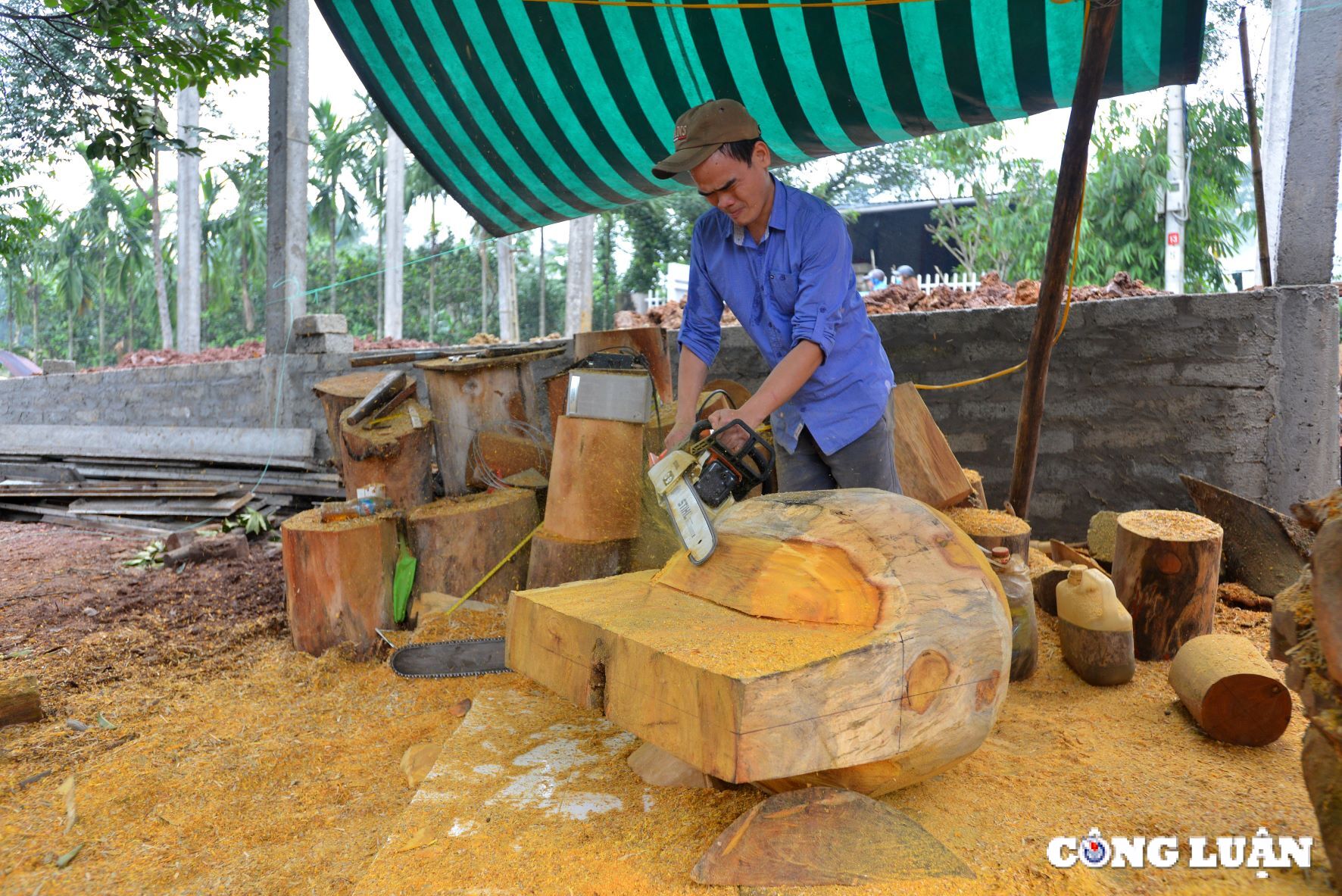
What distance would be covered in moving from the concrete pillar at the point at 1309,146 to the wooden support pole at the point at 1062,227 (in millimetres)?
1021

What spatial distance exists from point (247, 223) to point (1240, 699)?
33.1 meters

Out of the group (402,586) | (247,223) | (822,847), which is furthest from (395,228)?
(822,847)

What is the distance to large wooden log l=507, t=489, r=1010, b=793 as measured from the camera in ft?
4.71

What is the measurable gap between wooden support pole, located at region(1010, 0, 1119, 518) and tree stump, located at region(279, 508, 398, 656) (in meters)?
2.59

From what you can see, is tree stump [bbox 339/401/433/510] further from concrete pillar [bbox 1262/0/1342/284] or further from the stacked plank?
concrete pillar [bbox 1262/0/1342/284]

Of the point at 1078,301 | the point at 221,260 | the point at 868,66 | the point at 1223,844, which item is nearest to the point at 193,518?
the point at 868,66

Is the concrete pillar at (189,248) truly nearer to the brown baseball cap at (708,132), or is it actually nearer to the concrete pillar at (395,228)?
the concrete pillar at (395,228)

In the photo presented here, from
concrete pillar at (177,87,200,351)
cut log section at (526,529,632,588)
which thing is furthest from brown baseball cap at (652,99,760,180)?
concrete pillar at (177,87,200,351)

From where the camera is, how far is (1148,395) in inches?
153

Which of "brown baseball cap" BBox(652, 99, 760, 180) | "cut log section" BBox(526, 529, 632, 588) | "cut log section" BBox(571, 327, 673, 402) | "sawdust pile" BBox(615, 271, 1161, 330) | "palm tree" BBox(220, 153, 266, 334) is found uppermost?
"palm tree" BBox(220, 153, 266, 334)

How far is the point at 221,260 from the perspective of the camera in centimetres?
3078

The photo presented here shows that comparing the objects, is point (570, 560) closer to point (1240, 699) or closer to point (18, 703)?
point (18, 703)

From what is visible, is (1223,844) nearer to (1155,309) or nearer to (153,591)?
(1155,309)

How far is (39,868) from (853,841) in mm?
1764
